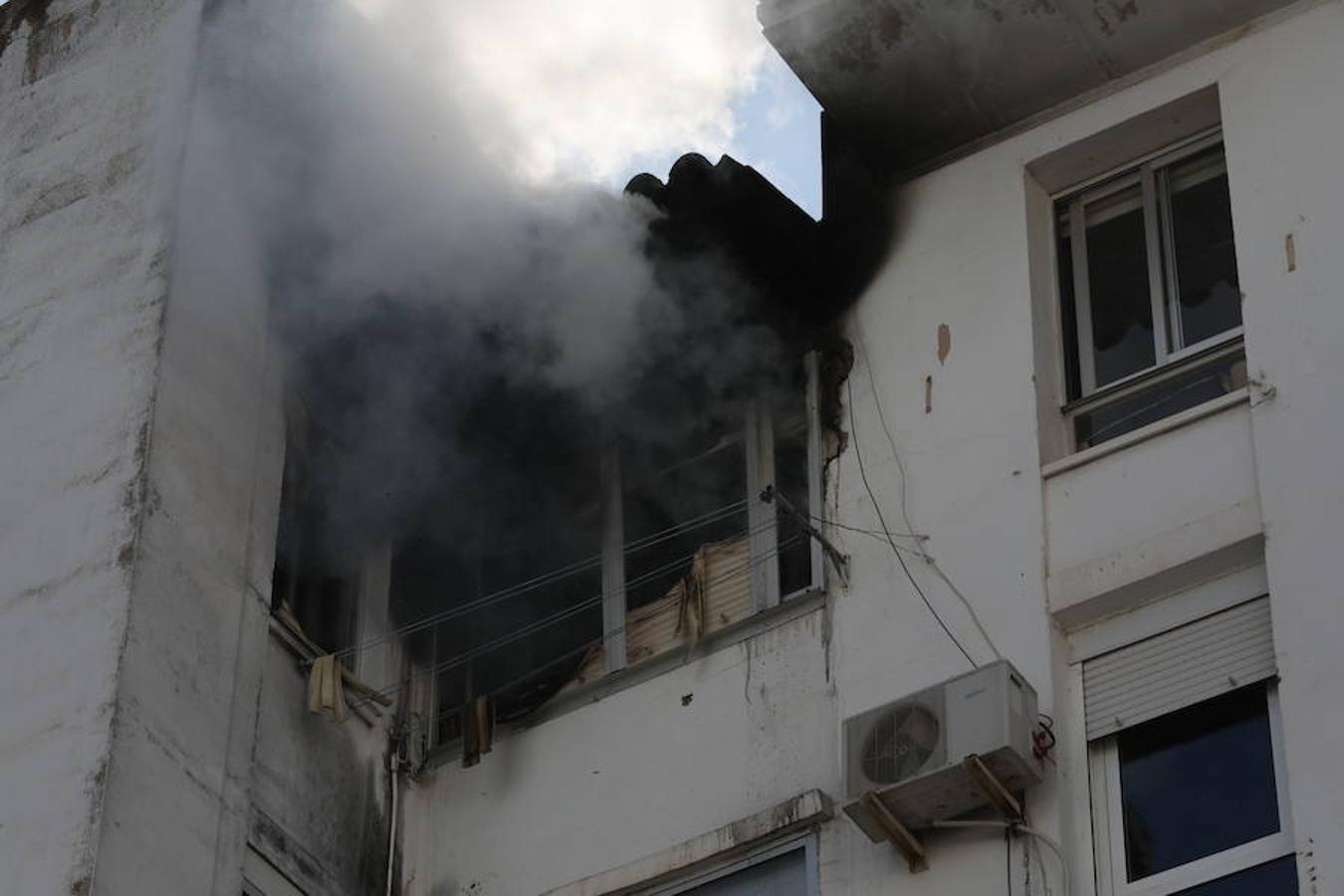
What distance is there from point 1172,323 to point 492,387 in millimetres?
3629

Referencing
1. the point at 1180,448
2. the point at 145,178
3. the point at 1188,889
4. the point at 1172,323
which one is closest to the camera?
the point at 1188,889

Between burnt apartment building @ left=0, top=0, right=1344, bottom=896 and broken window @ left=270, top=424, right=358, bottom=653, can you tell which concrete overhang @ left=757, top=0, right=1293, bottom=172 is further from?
broken window @ left=270, top=424, right=358, bottom=653

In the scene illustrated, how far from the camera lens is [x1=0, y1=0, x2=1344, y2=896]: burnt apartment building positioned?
38.3ft

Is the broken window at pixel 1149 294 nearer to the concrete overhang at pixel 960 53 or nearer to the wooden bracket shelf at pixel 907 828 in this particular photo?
the concrete overhang at pixel 960 53

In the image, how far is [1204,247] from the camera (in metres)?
13.3

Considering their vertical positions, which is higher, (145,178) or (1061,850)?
(145,178)

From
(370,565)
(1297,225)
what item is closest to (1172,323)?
(1297,225)

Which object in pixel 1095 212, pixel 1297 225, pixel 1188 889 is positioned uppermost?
pixel 1095 212

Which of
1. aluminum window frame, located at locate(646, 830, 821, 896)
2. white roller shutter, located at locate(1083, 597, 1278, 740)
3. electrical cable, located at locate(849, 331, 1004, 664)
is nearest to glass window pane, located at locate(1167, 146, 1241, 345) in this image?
electrical cable, located at locate(849, 331, 1004, 664)

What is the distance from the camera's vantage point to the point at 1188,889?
36.4ft

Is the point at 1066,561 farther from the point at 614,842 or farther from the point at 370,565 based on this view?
the point at 370,565

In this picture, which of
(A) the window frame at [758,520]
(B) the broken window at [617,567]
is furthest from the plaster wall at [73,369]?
(A) the window frame at [758,520]

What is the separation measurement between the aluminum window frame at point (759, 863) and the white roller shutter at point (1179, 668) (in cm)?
138

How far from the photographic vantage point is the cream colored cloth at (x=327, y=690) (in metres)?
13.5
